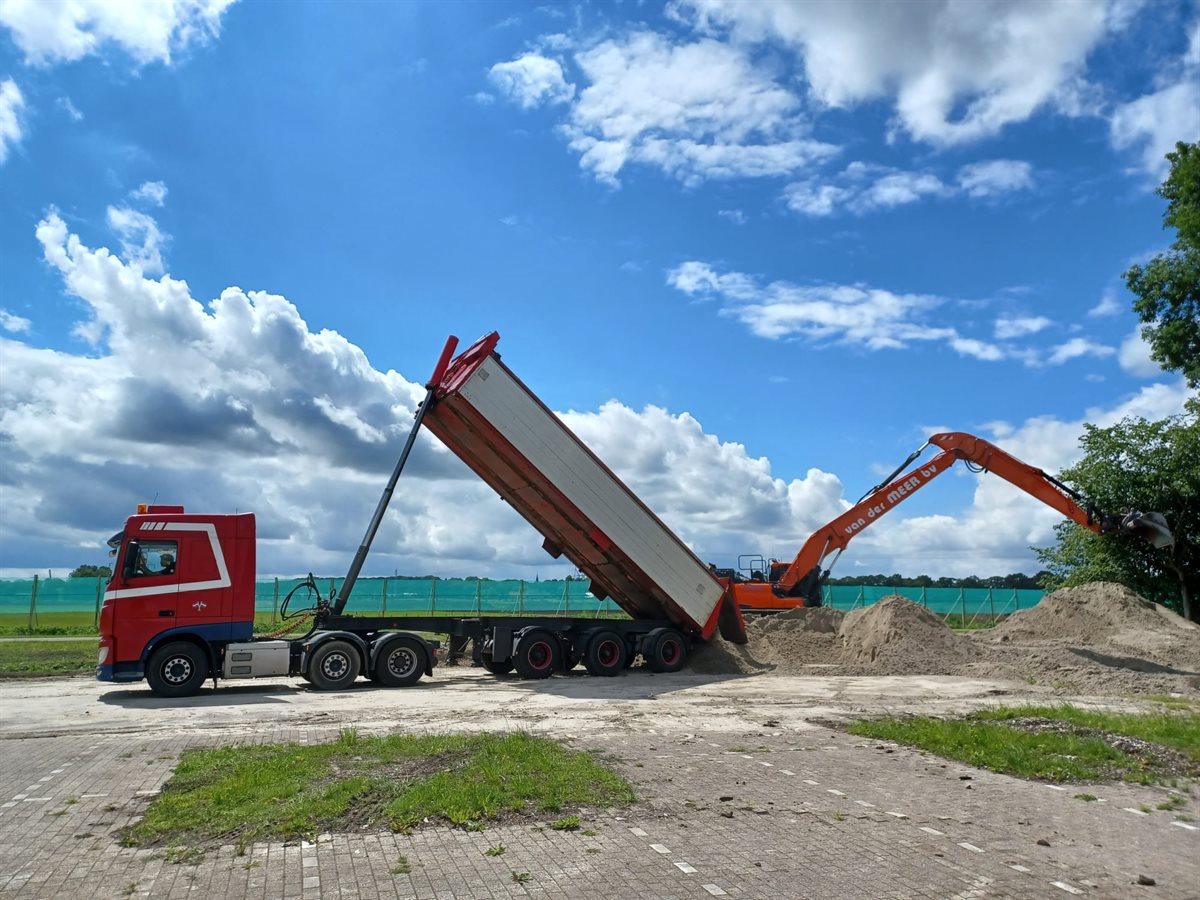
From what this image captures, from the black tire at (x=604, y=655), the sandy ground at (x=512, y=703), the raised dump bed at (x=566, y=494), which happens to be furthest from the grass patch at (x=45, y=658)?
the black tire at (x=604, y=655)

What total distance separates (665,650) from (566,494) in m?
4.53

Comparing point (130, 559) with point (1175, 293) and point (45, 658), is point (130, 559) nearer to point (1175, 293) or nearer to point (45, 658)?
point (45, 658)

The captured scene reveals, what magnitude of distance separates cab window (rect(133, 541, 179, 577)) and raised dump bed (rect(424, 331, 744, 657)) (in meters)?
4.80

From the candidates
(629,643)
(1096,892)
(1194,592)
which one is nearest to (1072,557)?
(1194,592)

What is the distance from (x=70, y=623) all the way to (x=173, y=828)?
32.3 metres

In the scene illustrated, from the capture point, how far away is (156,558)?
46.4 feet

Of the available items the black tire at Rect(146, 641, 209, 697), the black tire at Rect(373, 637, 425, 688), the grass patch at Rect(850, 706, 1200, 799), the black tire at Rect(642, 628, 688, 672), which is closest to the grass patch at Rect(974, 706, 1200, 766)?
the grass patch at Rect(850, 706, 1200, 799)

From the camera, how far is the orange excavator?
21438 mm

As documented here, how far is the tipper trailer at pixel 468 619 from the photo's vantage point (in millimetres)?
14109

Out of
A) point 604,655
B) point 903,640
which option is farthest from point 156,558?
point 903,640

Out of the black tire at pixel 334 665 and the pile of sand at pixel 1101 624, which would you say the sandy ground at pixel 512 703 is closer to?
the black tire at pixel 334 665

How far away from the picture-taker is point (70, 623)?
3347 centimetres

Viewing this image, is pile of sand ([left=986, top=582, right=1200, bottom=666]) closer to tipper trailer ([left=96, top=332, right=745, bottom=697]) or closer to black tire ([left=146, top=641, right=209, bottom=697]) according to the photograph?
tipper trailer ([left=96, top=332, right=745, bottom=697])

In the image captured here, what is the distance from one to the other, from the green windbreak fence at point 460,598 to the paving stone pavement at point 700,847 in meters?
16.6
